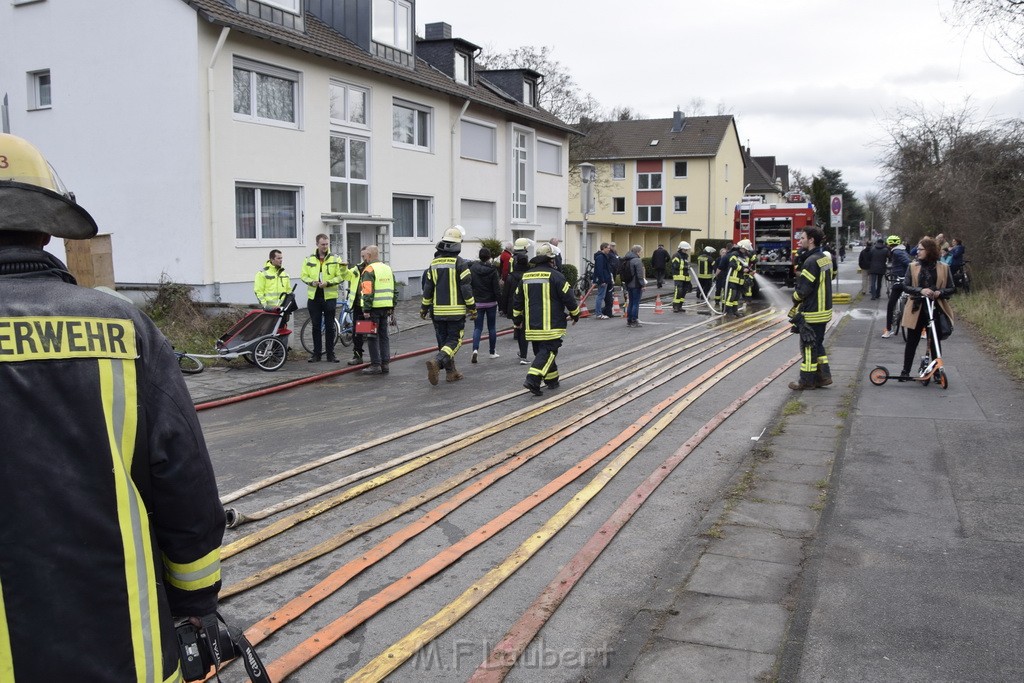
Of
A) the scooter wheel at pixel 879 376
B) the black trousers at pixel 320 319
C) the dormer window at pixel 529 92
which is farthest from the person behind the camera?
the dormer window at pixel 529 92

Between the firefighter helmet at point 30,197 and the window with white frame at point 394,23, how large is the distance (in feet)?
79.7

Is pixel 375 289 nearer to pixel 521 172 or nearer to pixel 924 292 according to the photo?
pixel 924 292

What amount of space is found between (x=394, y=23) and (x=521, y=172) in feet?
27.9

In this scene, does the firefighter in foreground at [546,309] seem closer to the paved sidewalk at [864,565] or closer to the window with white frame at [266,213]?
the paved sidewalk at [864,565]

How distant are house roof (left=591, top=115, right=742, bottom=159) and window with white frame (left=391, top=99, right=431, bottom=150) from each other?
35.9 metres

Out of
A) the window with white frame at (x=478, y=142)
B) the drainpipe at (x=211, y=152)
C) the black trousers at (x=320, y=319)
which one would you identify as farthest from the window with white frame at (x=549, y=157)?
the black trousers at (x=320, y=319)

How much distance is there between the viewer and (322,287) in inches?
549

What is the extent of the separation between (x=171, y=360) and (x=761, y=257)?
1387 inches

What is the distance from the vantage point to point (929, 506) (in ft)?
20.6

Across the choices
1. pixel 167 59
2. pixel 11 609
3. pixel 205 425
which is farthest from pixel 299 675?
pixel 167 59

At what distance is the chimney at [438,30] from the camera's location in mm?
30844

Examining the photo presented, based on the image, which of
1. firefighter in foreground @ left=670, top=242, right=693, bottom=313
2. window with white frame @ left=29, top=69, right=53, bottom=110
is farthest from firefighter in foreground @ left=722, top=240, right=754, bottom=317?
window with white frame @ left=29, top=69, right=53, bottom=110

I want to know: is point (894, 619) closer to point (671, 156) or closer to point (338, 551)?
point (338, 551)

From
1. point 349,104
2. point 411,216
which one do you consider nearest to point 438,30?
point 411,216
